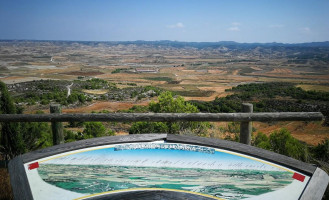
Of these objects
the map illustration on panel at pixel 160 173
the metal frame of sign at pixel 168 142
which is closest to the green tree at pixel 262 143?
the metal frame of sign at pixel 168 142

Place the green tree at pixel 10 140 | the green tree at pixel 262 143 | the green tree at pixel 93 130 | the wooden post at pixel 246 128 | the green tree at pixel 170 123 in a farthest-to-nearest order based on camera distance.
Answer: the green tree at pixel 93 130
the green tree at pixel 170 123
the green tree at pixel 262 143
the green tree at pixel 10 140
the wooden post at pixel 246 128

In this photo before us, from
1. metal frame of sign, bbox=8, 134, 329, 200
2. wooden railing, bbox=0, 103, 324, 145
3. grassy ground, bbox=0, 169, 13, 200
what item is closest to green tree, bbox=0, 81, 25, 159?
wooden railing, bbox=0, 103, 324, 145

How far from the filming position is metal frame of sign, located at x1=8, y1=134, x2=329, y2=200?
1.55 metres

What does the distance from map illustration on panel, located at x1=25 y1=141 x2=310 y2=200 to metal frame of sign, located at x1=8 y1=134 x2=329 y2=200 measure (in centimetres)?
2

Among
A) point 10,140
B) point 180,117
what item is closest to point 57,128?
point 10,140

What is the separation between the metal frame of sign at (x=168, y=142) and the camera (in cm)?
155

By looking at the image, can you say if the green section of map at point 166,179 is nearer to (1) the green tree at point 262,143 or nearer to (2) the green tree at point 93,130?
(1) the green tree at point 262,143

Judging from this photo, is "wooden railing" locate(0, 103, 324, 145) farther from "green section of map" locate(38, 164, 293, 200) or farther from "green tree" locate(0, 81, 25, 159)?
"green section of map" locate(38, 164, 293, 200)

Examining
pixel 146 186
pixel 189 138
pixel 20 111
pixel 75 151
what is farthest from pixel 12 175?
pixel 20 111

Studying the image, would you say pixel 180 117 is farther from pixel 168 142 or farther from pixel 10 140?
pixel 10 140

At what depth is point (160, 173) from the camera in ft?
5.91

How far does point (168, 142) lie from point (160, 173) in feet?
1.70

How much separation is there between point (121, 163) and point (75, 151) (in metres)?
0.45

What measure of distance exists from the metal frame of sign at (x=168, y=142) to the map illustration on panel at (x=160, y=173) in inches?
0.9
